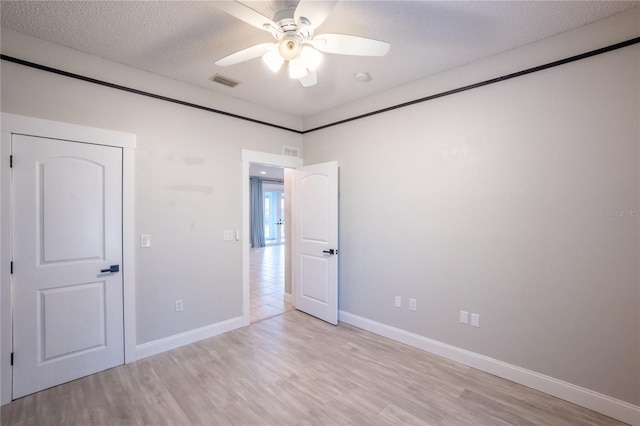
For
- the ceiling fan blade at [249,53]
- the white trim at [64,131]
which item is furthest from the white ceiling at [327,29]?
the white trim at [64,131]

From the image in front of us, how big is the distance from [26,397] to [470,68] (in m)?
4.74

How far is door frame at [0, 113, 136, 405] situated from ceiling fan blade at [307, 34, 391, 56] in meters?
2.11

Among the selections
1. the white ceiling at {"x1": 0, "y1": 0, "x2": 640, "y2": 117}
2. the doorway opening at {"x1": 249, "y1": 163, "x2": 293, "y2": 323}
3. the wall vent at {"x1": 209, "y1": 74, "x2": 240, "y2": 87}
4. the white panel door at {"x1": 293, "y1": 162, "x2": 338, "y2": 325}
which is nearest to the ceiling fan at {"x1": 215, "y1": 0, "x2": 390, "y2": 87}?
the white ceiling at {"x1": 0, "y1": 0, "x2": 640, "y2": 117}

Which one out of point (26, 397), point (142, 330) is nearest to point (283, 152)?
point (142, 330)

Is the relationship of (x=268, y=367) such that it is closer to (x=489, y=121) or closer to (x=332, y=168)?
(x=332, y=168)

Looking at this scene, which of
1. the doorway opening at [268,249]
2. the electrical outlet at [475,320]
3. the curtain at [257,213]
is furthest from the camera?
the curtain at [257,213]

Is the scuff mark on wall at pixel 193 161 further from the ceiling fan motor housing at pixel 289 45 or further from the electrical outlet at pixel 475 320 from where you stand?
the electrical outlet at pixel 475 320

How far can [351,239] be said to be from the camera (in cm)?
371

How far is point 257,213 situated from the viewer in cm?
1071

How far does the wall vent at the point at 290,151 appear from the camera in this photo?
13.4ft

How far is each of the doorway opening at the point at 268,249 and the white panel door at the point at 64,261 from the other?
5.57 ft

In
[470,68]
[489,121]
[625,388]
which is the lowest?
[625,388]

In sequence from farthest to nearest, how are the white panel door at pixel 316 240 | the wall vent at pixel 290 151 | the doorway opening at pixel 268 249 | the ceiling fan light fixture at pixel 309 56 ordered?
the doorway opening at pixel 268 249, the wall vent at pixel 290 151, the white panel door at pixel 316 240, the ceiling fan light fixture at pixel 309 56

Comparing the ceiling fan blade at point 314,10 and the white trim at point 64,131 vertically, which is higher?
the ceiling fan blade at point 314,10
